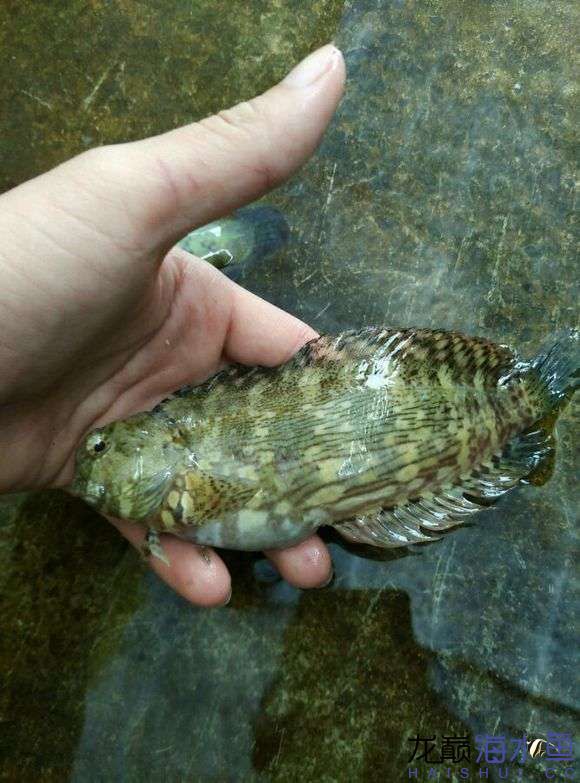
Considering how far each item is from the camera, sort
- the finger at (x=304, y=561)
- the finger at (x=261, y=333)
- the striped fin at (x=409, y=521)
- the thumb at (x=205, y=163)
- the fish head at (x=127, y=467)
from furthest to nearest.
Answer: the finger at (x=261, y=333) → the finger at (x=304, y=561) → the striped fin at (x=409, y=521) → the fish head at (x=127, y=467) → the thumb at (x=205, y=163)

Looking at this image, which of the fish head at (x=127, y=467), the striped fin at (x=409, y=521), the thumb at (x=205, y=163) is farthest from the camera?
the striped fin at (x=409, y=521)

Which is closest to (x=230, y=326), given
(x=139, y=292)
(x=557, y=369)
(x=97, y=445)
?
(x=139, y=292)

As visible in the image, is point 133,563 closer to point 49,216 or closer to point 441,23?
point 49,216

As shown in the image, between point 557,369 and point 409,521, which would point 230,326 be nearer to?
point 409,521

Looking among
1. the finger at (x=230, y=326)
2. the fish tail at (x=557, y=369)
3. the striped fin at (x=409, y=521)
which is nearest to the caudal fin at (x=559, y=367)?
the fish tail at (x=557, y=369)

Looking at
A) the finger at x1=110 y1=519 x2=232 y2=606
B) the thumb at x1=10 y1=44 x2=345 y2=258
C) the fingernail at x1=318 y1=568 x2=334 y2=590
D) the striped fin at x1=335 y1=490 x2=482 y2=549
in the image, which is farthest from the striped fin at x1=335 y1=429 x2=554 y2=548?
the thumb at x1=10 y1=44 x2=345 y2=258

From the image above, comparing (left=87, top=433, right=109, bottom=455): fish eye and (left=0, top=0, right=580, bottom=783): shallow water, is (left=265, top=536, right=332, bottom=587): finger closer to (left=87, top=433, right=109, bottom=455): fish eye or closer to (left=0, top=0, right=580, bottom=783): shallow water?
(left=0, top=0, right=580, bottom=783): shallow water

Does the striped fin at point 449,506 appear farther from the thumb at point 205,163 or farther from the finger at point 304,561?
the thumb at point 205,163
